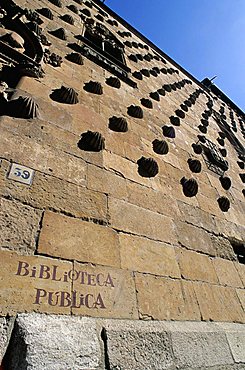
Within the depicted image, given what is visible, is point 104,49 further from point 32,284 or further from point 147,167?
point 32,284

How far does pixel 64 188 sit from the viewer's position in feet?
6.00

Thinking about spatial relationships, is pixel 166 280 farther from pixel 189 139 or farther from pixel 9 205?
pixel 189 139

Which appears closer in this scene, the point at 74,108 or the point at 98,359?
the point at 98,359

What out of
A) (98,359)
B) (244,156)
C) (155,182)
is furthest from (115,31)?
(98,359)

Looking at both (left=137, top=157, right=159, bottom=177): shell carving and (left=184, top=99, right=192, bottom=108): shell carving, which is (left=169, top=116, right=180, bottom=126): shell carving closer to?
(left=184, top=99, right=192, bottom=108): shell carving

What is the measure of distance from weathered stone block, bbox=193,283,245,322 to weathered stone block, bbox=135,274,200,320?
0.10 metres

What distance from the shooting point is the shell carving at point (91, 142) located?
2291 mm

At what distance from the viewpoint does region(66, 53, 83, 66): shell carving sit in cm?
343

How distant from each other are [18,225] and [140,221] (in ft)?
3.30

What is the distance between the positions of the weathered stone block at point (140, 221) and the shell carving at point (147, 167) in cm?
52

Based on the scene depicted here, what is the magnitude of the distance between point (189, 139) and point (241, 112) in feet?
28.2

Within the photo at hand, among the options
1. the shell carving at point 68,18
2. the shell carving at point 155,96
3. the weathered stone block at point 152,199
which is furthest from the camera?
the shell carving at point 155,96

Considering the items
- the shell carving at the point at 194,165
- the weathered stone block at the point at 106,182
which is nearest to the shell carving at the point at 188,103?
the shell carving at the point at 194,165

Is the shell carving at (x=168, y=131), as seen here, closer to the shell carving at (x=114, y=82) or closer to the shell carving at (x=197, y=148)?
the shell carving at (x=197, y=148)
